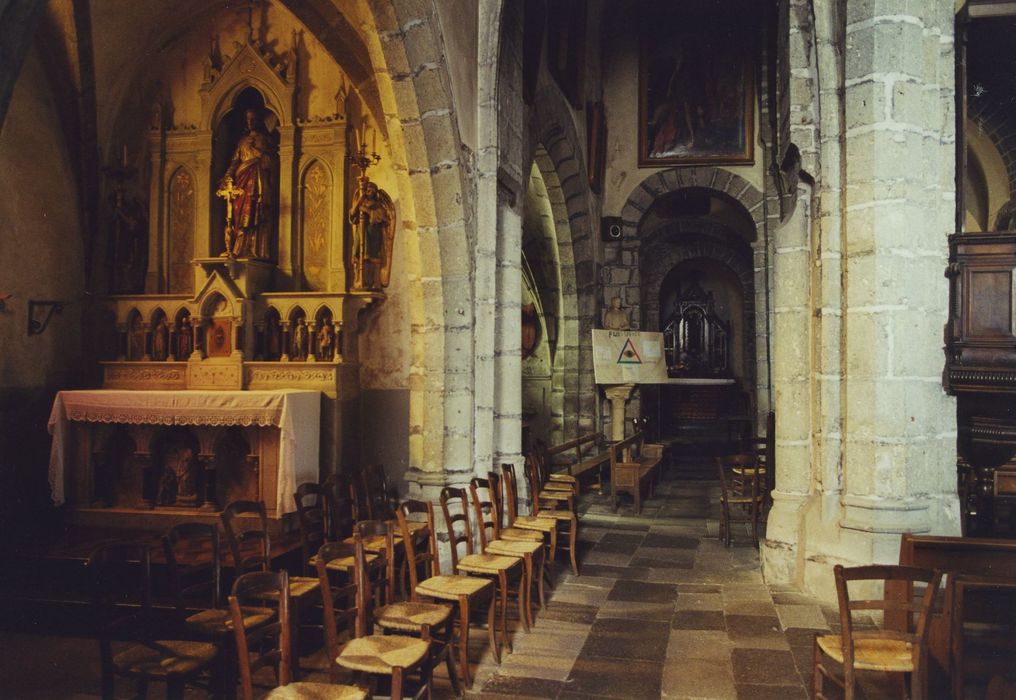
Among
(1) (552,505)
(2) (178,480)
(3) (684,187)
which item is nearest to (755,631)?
(1) (552,505)

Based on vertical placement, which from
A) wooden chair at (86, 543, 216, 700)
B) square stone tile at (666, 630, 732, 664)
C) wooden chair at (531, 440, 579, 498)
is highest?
wooden chair at (531, 440, 579, 498)

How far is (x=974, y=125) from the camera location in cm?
1034

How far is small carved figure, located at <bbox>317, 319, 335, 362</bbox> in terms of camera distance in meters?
6.77

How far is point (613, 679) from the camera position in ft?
12.8

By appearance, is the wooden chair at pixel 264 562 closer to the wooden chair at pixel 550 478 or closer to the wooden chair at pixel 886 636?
the wooden chair at pixel 886 636

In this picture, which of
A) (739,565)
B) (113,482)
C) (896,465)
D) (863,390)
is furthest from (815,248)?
(113,482)

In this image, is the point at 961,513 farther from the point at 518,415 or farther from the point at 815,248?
the point at 518,415

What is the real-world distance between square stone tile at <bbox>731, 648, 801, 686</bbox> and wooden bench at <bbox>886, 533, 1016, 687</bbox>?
542mm

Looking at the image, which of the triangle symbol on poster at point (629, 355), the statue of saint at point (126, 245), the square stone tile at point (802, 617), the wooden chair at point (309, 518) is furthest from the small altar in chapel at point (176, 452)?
the triangle symbol on poster at point (629, 355)

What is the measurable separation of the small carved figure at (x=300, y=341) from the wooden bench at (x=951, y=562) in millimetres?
4814

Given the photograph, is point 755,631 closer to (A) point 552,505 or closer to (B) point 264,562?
(A) point 552,505

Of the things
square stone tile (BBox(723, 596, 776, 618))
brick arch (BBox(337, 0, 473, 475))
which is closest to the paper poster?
brick arch (BBox(337, 0, 473, 475))

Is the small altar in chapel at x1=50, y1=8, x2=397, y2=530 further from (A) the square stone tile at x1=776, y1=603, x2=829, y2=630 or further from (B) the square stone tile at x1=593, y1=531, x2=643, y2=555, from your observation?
(A) the square stone tile at x1=776, y1=603, x2=829, y2=630

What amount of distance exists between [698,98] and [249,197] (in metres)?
7.99
